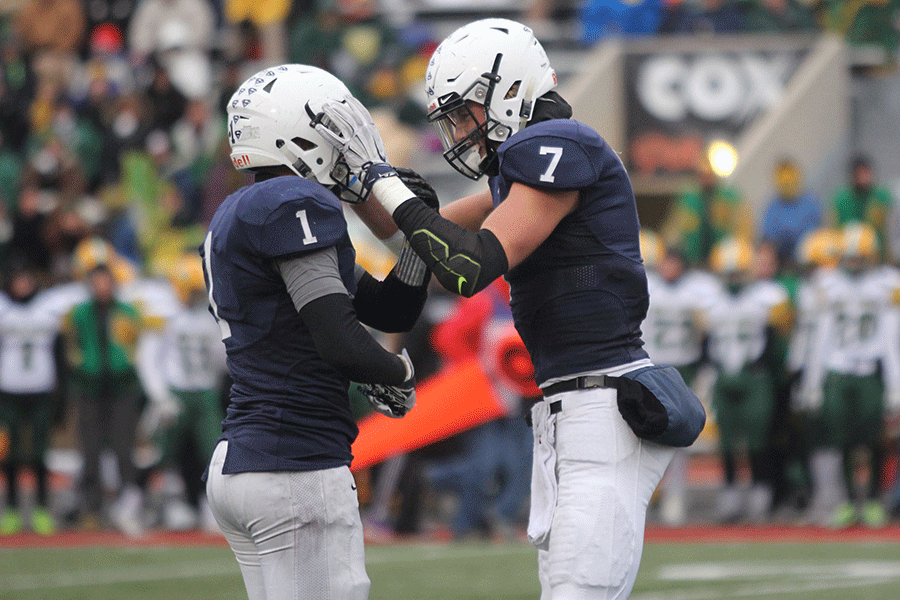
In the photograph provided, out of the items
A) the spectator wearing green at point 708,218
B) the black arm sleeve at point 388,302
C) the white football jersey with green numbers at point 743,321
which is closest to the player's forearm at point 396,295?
the black arm sleeve at point 388,302

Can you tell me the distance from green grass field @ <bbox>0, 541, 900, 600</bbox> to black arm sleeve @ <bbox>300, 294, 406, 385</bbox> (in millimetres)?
3583

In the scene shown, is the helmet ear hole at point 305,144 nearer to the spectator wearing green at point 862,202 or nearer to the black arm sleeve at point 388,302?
the black arm sleeve at point 388,302

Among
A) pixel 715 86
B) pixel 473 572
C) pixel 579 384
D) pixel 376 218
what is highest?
pixel 715 86

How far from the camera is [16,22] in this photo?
15.7 meters

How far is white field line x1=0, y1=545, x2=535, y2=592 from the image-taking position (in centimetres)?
743

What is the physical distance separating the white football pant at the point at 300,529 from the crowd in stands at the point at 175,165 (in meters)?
5.58

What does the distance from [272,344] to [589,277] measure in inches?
31.9

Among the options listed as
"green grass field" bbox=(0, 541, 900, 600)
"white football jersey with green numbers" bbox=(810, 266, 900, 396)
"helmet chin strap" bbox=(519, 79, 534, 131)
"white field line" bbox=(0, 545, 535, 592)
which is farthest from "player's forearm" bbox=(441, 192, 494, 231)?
"white football jersey with green numbers" bbox=(810, 266, 900, 396)

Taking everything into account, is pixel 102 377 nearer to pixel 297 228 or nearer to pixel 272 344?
pixel 272 344

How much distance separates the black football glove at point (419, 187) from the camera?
379 centimetres

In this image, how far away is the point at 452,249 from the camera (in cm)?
345

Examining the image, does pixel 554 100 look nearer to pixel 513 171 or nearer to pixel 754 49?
pixel 513 171

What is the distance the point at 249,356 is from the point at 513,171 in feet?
2.54

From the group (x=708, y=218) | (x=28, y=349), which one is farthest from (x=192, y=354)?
(x=708, y=218)
